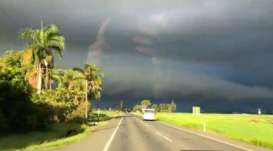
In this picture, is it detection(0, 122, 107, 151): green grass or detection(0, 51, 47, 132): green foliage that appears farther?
detection(0, 51, 47, 132): green foliage

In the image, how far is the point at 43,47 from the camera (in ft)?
217

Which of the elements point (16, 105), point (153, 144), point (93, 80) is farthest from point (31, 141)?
point (93, 80)

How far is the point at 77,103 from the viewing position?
81500mm

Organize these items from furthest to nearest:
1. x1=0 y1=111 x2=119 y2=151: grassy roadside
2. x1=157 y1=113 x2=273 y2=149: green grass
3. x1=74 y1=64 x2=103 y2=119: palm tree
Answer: x1=74 y1=64 x2=103 y2=119: palm tree → x1=157 y1=113 x2=273 y2=149: green grass → x1=0 y1=111 x2=119 y2=151: grassy roadside

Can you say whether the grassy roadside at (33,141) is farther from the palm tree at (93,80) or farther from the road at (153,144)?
the palm tree at (93,80)

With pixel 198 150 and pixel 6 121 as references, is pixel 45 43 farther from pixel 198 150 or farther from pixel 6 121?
pixel 198 150

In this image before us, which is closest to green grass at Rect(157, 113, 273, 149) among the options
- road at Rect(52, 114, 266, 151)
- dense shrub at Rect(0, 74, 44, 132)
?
road at Rect(52, 114, 266, 151)

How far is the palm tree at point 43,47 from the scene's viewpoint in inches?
2594

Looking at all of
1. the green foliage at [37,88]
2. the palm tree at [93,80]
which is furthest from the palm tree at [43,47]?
the palm tree at [93,80]

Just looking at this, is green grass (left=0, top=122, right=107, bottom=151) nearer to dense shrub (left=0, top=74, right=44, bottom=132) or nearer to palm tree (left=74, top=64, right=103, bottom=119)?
dense shrub (left=0, top=74, right=44, bottom=132)

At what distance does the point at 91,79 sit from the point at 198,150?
95.8 metres

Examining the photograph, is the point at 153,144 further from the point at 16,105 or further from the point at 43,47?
the point at 43,47

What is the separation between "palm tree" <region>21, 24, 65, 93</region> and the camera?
6588 centimetres

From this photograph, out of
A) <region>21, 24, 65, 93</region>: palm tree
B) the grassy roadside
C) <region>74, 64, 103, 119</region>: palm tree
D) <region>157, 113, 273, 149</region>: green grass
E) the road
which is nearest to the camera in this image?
the road
